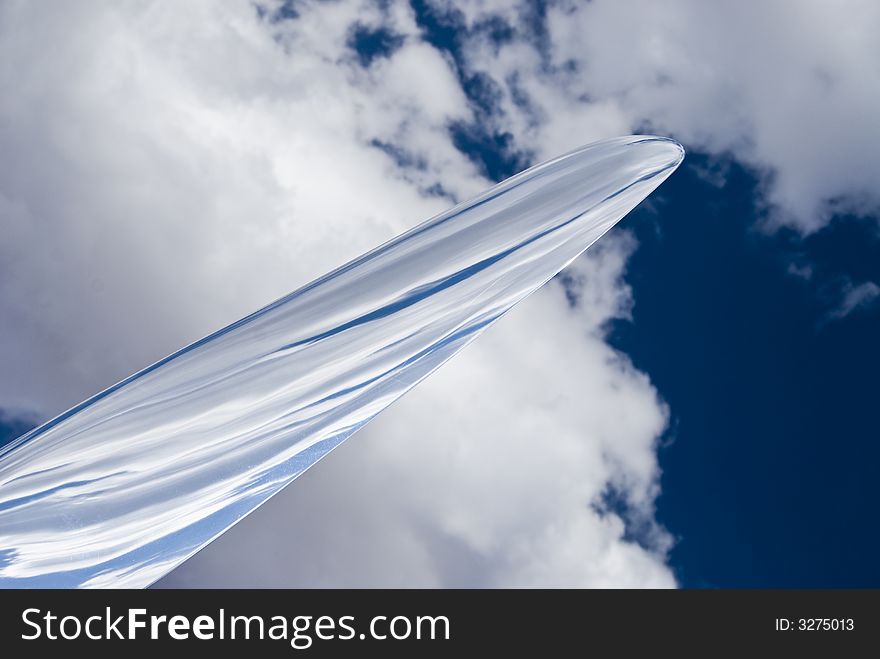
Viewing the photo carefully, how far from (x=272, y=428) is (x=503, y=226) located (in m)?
2.53

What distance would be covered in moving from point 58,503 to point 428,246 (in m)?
3.05

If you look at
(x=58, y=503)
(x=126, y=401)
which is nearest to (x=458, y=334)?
(x=126, y=401)

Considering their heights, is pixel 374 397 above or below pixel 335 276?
below

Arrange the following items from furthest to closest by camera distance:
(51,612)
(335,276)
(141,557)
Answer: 1. (335,276)
2. (51,612)
3. (141,557)

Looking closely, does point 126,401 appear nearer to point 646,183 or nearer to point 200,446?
point 200,446

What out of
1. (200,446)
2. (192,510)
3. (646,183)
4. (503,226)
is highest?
(646,183)

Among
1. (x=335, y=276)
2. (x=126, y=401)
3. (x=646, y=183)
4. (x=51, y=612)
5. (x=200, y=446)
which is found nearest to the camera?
(x=51, y=612)

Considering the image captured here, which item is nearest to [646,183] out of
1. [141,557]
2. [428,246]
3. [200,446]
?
[428,246]

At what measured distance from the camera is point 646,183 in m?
6.18

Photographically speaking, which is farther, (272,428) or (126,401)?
(126,401)

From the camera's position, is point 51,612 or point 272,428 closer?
point 51,612

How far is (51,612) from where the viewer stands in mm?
3834

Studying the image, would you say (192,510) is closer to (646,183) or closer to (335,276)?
(335,276)

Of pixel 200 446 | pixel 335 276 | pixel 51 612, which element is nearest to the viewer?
pixel 51 612
